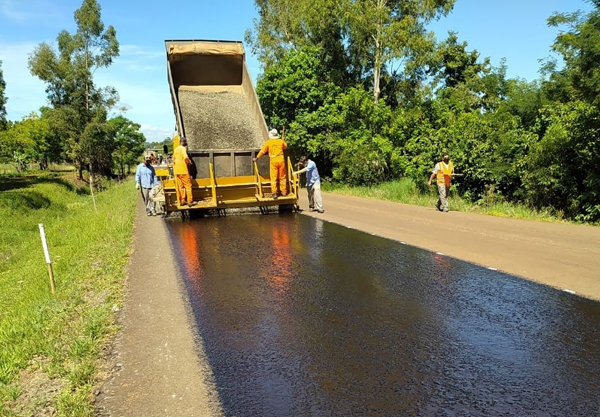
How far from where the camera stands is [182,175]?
10648 millimetres

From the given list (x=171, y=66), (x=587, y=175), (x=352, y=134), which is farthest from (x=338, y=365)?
(x=352, y=134)

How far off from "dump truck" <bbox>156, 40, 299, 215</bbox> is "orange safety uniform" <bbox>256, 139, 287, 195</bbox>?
222 mm

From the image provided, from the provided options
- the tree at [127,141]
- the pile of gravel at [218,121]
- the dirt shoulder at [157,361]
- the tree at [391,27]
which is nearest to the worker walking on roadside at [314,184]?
the pile of gravel at [218,121]

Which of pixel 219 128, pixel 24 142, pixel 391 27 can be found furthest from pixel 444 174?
pixel 24 142

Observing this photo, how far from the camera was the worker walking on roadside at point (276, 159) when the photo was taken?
10.9 metres

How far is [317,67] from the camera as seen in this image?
26.8m

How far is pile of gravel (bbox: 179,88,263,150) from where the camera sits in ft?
38.6

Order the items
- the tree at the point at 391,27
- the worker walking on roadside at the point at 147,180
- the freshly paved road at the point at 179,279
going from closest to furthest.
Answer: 1. the freshly paved road at the point at 179,279
2. the worker walking on roadside at the point at 147,180
3. the tree at the point at 391,27

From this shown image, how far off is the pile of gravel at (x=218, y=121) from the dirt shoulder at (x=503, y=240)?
2602 mm

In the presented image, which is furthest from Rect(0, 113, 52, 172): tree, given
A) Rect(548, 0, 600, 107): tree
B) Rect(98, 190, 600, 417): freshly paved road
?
Rect(548, 0, 600, 107): tree

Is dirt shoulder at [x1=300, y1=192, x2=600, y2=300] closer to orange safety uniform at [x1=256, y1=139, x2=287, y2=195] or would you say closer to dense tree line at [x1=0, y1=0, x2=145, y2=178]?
orange safety uniform at [x1=256, y1=139, x2=287, y2=195]

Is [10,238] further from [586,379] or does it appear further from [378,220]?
[586,379]

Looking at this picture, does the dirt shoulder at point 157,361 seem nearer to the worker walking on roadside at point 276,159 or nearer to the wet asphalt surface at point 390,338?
the wet asphalt surface at point 390,338

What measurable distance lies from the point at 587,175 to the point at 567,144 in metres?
0.90
